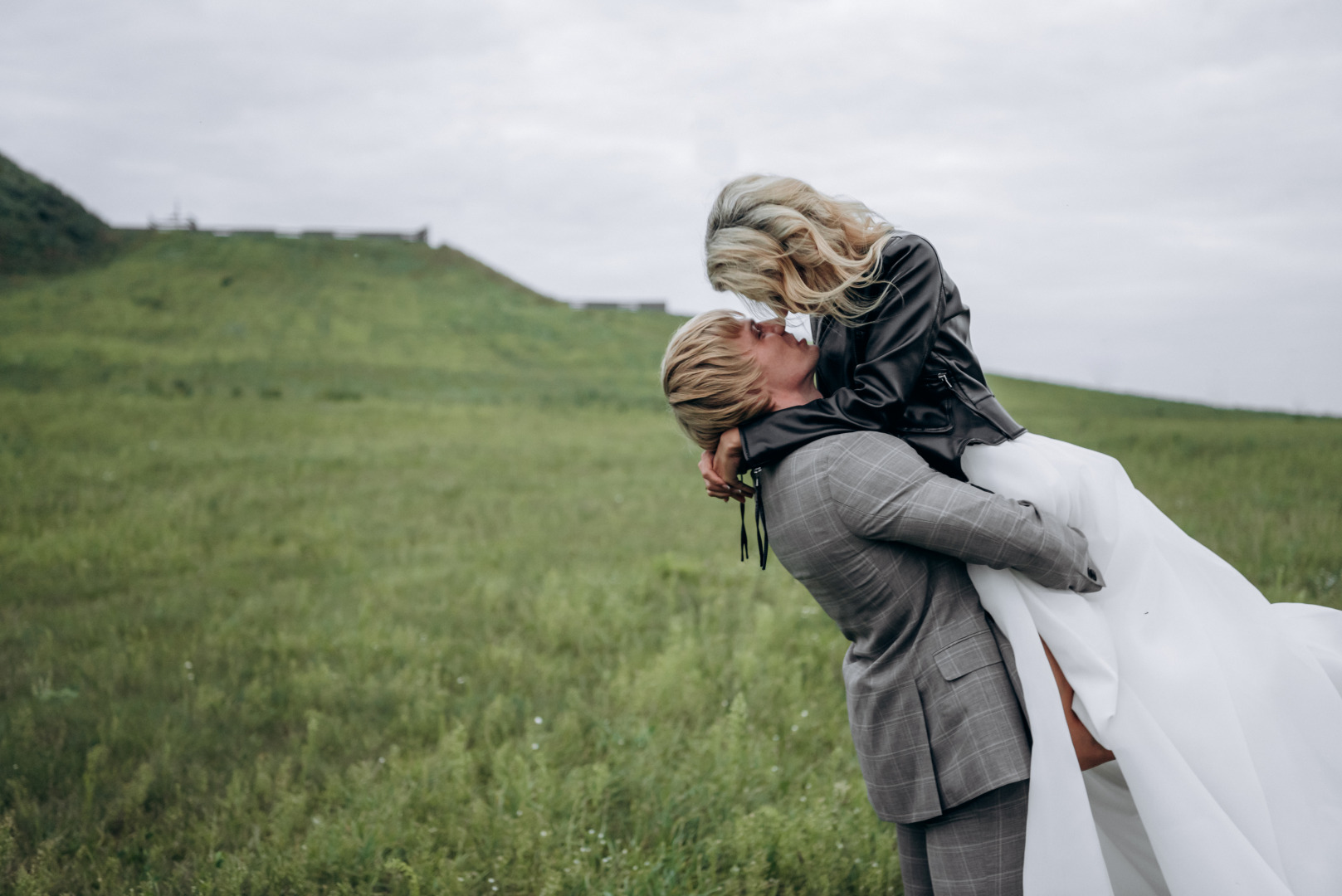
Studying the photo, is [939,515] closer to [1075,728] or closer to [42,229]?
[1075,728]

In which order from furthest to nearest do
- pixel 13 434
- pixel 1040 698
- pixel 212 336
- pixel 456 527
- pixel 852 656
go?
pixel 212 336 < pixel 13 434 < pixel 456 527 < pixel 852 656 < pixel 1040 698

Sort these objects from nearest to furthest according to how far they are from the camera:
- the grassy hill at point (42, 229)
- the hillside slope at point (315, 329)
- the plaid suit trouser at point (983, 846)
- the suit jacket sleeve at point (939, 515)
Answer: the suit jacket sleeve at point (939, 515), the plaid suit trouser at point (983, 846), the hillside slope at point (315, 329), the grassy hill at point (42, 229)

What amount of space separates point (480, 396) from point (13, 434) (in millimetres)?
13612

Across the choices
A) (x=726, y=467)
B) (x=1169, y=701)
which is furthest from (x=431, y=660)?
(x=1169, y=701)

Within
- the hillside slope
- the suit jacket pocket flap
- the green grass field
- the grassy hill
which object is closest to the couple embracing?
the suit jacket pocket flap

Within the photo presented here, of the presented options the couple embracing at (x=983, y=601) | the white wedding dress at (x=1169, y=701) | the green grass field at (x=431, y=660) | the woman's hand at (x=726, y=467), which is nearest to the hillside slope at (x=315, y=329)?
the green grass field at (x=431, y=660)

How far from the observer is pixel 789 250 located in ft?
7.07

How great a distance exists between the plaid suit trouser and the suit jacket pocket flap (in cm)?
32

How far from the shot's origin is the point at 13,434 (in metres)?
15.5

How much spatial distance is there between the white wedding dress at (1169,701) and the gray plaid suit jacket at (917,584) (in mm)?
80

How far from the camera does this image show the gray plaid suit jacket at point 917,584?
1.97 meters

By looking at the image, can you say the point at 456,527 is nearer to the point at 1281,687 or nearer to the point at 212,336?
the point at 1281,687

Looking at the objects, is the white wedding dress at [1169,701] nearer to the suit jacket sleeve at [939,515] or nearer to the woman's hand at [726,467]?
the suit jacket sleeve at [939,515]

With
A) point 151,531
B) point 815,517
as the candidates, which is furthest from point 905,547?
point 151,531
